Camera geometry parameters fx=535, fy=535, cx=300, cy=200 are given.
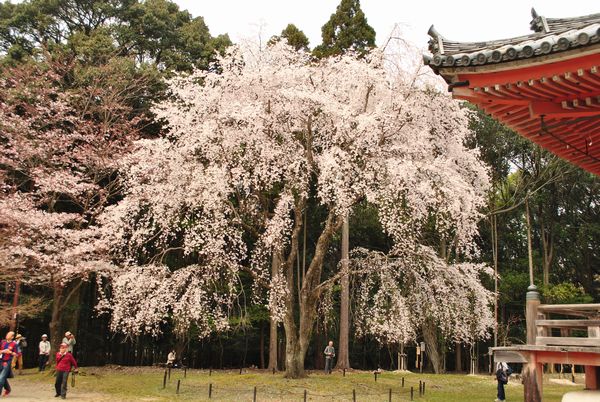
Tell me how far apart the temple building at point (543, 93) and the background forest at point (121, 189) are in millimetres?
9312

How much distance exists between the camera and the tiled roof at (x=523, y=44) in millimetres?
4777

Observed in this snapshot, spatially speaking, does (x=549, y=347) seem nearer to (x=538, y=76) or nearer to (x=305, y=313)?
(x=538, y=76)

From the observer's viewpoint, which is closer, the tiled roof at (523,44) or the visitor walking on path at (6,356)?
the tiled roof at (523,44)

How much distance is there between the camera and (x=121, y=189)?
19.4 metres

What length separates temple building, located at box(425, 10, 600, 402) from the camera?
497 centimetres

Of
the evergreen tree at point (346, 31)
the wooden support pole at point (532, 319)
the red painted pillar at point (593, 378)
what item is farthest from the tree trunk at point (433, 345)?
the wooden support pole at point (532, 319)

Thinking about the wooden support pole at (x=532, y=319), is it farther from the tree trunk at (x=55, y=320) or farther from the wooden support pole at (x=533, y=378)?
the tree trunk at (x=55, y=320)

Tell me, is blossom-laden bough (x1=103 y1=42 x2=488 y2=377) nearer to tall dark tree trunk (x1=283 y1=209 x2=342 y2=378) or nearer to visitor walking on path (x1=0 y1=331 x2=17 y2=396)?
tall dark tree trunk (x1=283 y1=209 x2=342 y2=378)

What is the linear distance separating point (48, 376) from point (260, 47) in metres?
11.3

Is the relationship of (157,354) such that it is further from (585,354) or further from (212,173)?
(585,354)

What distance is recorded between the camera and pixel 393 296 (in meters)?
13.4

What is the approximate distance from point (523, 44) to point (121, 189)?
54.5 feet

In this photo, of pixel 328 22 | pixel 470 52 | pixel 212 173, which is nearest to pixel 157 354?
pixel 212 173

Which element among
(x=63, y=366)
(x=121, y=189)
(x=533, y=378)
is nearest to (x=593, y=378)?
(x=533, y=378)
